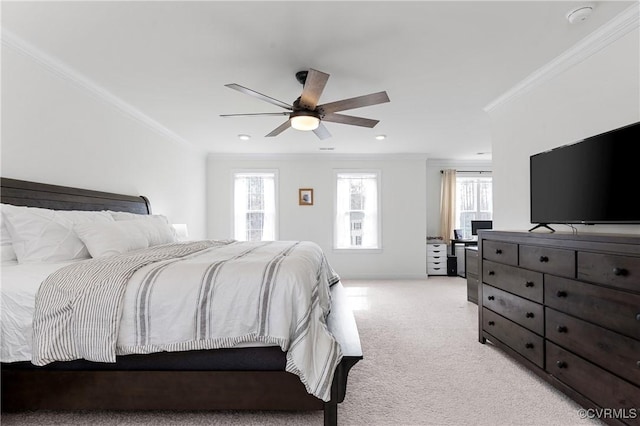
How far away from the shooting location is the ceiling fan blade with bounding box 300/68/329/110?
217 cm

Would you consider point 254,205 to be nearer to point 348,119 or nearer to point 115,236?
point 348,119

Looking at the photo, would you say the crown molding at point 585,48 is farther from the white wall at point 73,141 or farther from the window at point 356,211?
the white wall at point 73,141

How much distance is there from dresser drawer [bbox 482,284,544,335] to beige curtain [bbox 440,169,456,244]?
13.4 feet

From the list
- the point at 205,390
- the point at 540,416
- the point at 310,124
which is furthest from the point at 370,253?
the point at 205,390

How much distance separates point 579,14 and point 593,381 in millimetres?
2168

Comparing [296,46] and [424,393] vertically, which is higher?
[296,46]

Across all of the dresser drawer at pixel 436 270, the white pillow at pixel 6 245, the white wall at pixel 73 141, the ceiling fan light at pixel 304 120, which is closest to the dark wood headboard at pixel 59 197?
the white wall at pixel 73 141

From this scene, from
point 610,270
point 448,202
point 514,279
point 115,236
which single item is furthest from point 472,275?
point 115,236

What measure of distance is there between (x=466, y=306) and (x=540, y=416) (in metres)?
2.46

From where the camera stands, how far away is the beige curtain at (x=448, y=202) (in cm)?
681

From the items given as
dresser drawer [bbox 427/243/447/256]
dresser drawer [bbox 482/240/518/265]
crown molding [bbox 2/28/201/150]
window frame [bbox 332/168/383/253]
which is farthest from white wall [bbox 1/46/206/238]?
dresser drawer [bbox 427/243/447/256]

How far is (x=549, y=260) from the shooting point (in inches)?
84.7

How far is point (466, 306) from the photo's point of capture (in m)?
4.22

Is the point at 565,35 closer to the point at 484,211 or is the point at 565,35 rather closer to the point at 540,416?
the point at 540,416
